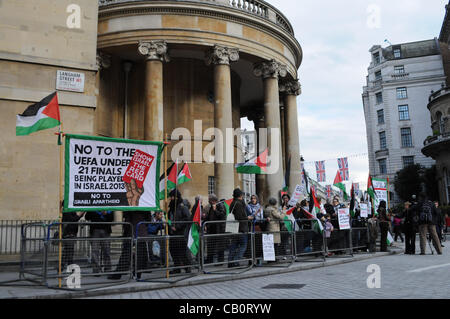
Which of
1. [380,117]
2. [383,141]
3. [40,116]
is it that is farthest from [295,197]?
[380,117]

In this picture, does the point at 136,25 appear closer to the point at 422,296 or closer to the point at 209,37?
the point at 209,37

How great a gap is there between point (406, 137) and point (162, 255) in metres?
63.6

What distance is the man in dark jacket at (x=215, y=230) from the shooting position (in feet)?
34.4

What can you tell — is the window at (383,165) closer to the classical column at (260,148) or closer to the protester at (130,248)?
the classical column at (260,148)

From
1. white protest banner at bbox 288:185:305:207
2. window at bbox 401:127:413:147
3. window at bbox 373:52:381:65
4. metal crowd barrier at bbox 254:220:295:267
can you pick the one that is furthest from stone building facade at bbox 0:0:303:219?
window at bbox 373:52:381:65

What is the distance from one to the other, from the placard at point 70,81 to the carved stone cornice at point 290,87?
13762mm

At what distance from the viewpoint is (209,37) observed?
806 inches

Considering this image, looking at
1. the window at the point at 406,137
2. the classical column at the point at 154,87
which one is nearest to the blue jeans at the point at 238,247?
the classical column at the point at 154,87

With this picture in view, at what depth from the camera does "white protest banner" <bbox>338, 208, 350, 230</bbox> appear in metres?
14.0

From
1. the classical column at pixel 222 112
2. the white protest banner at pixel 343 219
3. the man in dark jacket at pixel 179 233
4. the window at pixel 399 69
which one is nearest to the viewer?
the man in dark jacket at pixel 179 233

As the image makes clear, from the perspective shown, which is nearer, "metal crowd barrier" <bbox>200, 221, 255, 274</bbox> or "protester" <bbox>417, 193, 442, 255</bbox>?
"metal crowd barrier" <bbox>200, 221, 255, 274</bbox>

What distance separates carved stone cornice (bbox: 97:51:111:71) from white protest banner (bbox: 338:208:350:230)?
13.3 metres

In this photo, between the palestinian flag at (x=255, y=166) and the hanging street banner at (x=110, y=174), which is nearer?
the hanging street banner at (x=110, y=174)

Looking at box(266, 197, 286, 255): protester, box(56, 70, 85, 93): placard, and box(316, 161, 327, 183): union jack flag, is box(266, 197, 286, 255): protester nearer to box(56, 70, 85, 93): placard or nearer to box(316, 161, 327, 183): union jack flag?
box(56, 70, 85, 93): placard
